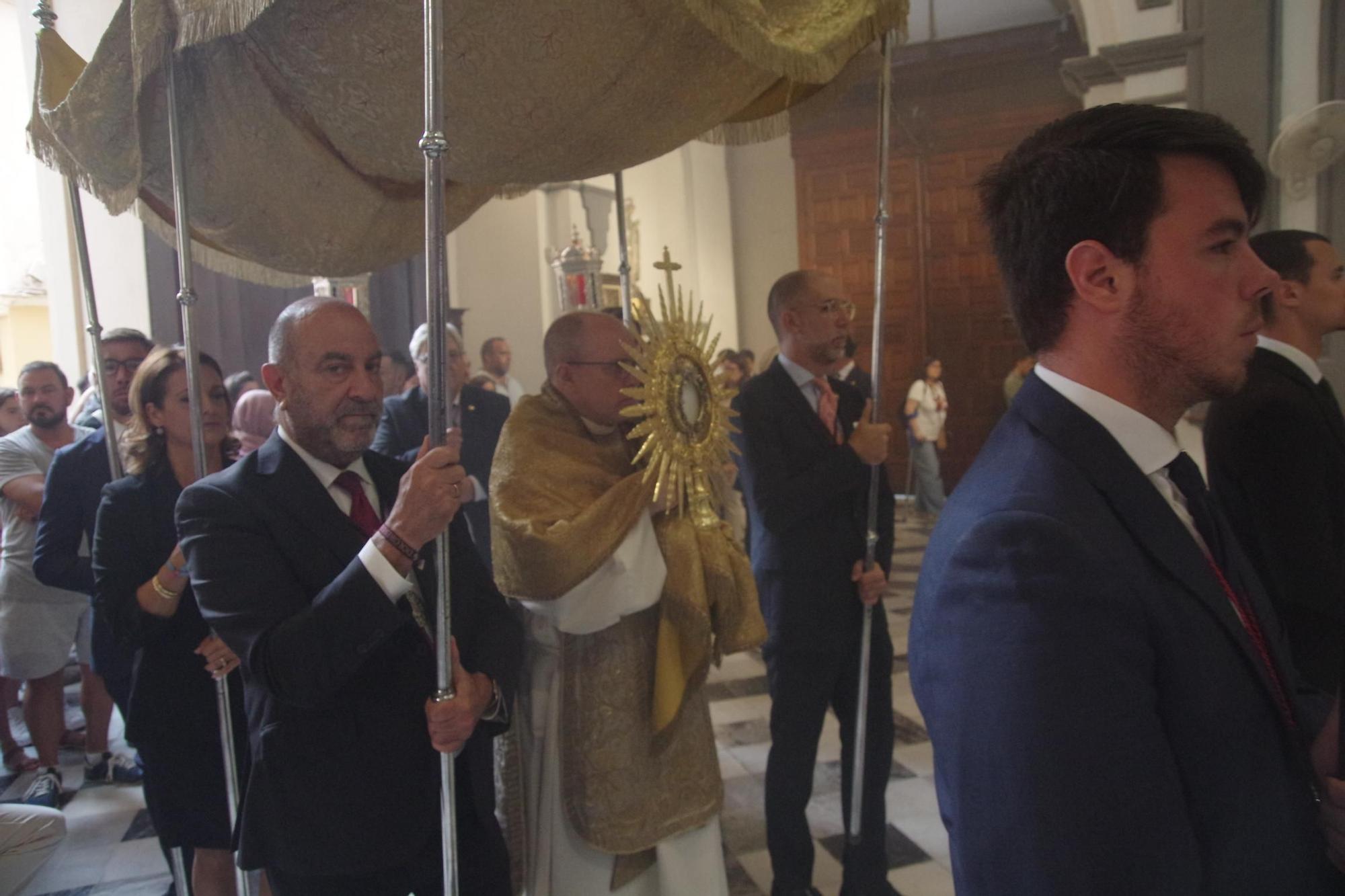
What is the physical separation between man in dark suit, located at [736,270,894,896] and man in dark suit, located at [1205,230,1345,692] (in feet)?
2.81

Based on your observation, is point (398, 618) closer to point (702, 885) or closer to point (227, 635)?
point (227, 635)

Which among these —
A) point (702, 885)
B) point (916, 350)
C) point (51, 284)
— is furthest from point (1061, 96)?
point (702, 885)

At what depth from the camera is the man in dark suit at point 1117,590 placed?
0.92 metres

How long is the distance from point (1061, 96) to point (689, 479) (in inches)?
424

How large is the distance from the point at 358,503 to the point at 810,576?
4.38ft

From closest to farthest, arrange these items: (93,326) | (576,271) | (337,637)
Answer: (337,637), (93,326), (576,271)

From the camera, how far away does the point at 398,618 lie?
1.69m

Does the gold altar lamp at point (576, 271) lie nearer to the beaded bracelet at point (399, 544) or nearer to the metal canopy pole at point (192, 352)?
the metal canopy pole at point (192, 352)

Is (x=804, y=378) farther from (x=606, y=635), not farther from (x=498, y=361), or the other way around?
(x=498, y=361)

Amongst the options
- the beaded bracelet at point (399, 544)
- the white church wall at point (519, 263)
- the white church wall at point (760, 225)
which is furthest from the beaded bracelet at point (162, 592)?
the white church wall at point (760, 225)

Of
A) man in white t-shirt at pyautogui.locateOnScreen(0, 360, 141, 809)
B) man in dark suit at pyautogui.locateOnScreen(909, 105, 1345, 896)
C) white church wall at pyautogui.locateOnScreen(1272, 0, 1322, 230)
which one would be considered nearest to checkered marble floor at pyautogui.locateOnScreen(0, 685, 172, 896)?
man in white t-shirt at pyautogui.locateOnScreen(0, 360, 141, 809)

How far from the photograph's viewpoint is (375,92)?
2.04 m

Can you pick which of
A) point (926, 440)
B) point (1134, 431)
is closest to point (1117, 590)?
point (1134, 431)

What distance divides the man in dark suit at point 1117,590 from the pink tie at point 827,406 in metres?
1.61
